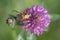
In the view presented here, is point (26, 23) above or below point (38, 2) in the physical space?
below

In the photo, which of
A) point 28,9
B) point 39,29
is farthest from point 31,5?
point 39,29

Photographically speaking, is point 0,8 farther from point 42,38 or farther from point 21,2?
point 42,38
